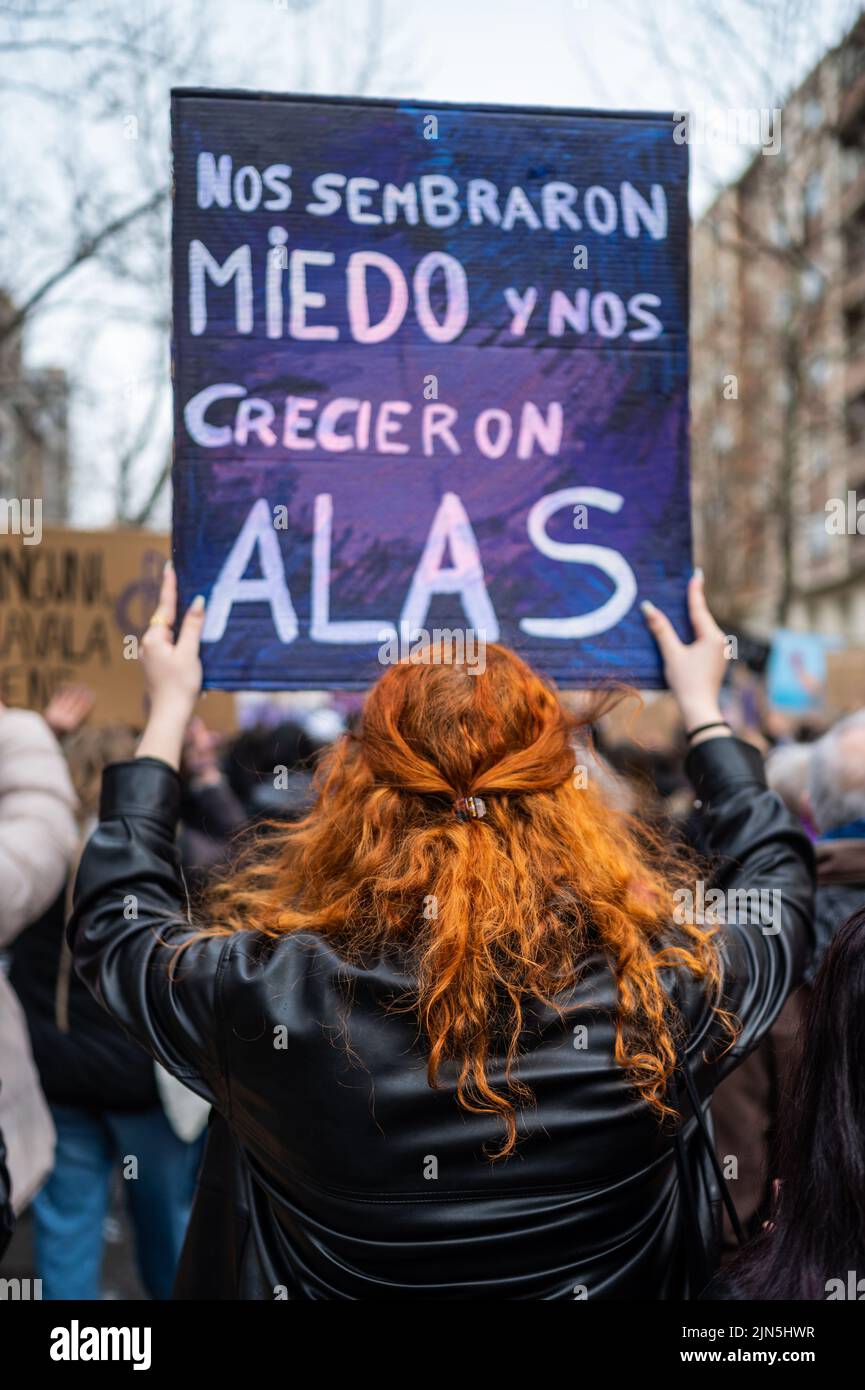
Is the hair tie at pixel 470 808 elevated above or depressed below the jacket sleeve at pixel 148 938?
above

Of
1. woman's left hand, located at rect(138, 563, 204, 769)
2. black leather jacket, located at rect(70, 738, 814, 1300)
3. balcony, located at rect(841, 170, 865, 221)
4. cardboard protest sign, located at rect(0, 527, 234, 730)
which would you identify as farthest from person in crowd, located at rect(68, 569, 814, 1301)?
balcony, located at rect(841, 170, 865, 221)

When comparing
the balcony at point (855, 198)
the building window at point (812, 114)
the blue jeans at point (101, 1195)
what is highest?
the balcony at point (855, 198)

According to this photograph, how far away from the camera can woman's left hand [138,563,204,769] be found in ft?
6.25

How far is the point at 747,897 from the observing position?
69.9 inches

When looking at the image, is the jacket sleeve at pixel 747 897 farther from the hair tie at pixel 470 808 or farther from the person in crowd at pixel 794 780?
the person in crowd at pixel 794 780

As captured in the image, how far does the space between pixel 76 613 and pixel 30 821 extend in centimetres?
227

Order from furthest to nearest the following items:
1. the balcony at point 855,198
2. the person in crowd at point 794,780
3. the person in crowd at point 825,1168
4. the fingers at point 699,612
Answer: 1. the balcony at point 855,198
2. the person in crowd at point 794,780
3. the fingers at point 699,612
4. the person in crowd at point 825,1168

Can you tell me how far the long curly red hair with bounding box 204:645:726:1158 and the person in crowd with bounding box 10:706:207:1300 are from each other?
1802 mm

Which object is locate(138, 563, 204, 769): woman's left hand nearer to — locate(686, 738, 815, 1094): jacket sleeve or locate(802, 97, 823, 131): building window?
locate(686, 738, 815, 1094): jacket sleeve

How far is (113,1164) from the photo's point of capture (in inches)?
139

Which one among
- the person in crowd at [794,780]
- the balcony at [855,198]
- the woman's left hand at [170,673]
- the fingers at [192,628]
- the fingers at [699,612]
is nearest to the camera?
the woman's left hand at [170,673]

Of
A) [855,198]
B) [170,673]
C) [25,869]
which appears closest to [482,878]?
[170,673]

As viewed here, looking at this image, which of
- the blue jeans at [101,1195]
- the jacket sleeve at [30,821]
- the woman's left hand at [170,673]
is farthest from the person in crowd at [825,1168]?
the blue jeans at [101,1195]

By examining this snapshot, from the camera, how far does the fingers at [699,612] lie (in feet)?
7.22
